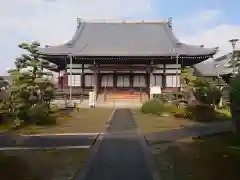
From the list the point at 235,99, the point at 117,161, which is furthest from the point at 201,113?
the point at 117,161

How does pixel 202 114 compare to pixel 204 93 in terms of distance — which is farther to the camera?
pixel 204 93

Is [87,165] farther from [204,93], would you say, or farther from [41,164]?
[204,93]

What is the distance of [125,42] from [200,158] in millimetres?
32034

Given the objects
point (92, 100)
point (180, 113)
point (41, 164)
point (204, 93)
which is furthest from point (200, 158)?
point (92, 100)

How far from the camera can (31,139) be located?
41.3 ft

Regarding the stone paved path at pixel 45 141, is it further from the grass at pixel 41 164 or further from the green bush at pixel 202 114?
the green bush at pixel 202 114

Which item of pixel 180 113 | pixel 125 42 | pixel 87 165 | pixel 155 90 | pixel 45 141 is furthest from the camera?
pixel 125 42

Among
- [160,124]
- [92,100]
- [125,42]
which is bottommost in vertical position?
[160,124]

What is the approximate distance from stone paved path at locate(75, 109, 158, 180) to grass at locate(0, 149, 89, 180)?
0.36m

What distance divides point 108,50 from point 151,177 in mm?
31528

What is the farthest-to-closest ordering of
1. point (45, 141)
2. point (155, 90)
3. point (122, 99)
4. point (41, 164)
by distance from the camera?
point (122, 99) < point (155, 90) < point (45, 141) < point (41, 164)

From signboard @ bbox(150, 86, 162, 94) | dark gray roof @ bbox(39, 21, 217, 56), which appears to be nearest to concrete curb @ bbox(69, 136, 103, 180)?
signboard @ bbox(150, 86, 162, 94)

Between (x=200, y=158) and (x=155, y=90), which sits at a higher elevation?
(x=155, y=90)

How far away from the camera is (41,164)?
8.26 metres
